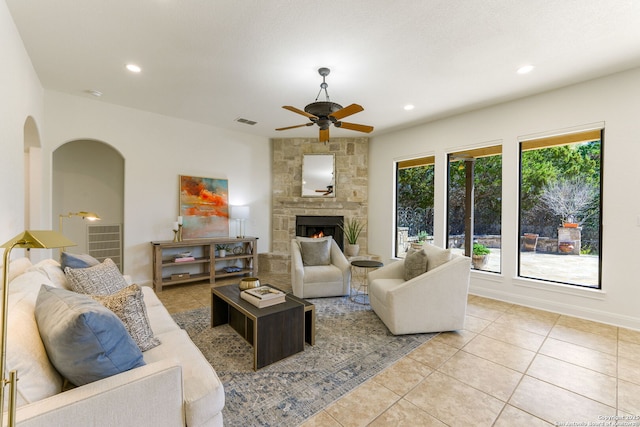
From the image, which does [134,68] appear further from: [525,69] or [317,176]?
[525,69]

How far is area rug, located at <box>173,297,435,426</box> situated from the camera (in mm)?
1808

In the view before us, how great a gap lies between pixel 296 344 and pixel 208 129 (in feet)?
13.6

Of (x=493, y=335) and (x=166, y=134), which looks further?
(x=166, y=134)

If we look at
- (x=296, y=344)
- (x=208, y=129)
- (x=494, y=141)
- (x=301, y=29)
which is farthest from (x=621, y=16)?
(x=208, y=129)

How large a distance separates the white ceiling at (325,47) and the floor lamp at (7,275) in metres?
1.99

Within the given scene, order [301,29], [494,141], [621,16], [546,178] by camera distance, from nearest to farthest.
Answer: [621,16] < [301,29] < [546,178] < [494,141]

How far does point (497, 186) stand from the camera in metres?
4.14

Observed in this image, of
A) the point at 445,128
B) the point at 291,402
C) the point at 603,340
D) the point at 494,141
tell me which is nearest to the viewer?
the point at 291,402

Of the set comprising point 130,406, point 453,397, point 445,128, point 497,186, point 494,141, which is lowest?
point 453,397

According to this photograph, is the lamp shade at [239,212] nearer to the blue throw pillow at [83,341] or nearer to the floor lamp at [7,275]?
the blue throw pillow at [83,341]

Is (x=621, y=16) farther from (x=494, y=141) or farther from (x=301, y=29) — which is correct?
(x=301, y=29)

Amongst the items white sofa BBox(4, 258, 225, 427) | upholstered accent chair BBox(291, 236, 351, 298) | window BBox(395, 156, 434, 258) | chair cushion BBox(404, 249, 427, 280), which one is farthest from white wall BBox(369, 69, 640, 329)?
white sofa BBox(4, 258, 225, 427)

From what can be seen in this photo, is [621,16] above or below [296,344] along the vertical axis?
above

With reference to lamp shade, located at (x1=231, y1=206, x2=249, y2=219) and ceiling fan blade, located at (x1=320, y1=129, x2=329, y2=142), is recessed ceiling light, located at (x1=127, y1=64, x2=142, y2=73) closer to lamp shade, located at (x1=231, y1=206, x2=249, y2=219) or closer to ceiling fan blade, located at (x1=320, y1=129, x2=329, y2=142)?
ceiling fan blade, located at (x1=320, y1=129, x2=329, y2=142)
